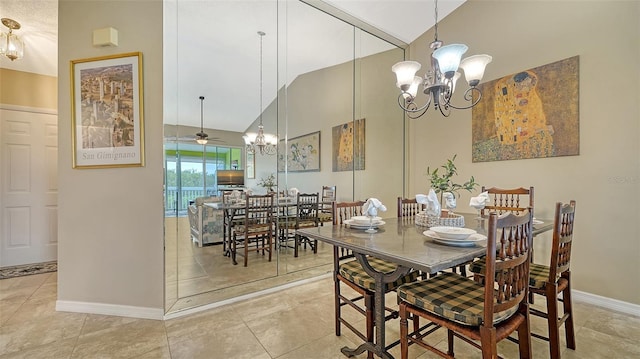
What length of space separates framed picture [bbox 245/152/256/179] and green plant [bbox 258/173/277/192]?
Result: 13 centimetres

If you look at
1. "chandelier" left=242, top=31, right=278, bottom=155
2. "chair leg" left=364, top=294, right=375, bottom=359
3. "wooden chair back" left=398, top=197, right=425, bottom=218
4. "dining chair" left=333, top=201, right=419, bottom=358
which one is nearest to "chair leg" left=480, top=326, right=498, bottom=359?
"dining chair" left=333, top=201, right=419, bottom=358

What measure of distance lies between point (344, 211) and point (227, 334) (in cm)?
128

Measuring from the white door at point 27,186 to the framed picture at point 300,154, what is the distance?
3153 millimetres

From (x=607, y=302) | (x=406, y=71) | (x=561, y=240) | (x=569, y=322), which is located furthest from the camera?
(x=607, y=302)

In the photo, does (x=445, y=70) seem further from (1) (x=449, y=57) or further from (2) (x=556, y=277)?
(2) (x=556, y=277)

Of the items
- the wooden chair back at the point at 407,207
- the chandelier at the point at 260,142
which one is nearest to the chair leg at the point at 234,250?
the chandelier at the point at 260,142

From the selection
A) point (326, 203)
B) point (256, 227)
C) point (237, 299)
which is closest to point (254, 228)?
point (256, 227)

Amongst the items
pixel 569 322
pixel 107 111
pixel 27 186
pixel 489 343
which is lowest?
pixel 569 322

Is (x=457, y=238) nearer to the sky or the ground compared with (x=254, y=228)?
nearer to the sky

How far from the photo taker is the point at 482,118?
311cm

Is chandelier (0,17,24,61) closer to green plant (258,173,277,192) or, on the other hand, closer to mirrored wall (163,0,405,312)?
mirrored wall (163,0,405,312)

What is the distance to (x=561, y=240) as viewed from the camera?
5.21ft

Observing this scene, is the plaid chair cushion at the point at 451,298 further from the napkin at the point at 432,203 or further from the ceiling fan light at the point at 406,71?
the ceiling fan light at the point at 406,71

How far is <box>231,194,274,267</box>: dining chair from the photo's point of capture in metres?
3.08
